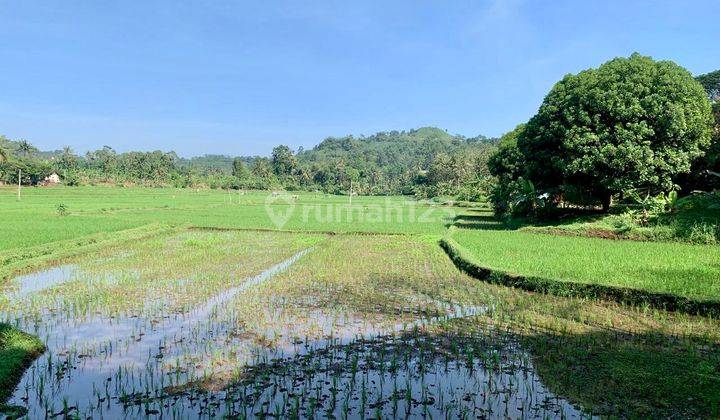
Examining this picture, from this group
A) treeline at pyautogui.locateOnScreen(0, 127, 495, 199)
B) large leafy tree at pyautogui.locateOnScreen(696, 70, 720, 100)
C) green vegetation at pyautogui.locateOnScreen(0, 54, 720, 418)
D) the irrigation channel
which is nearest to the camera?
the irrigation channel

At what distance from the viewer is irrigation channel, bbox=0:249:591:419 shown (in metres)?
5.17

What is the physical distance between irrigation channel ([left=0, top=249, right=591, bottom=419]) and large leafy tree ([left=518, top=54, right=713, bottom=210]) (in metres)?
15.1

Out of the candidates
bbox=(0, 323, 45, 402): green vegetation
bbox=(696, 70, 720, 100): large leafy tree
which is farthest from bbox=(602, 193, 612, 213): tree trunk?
bbox=(696, 70, 720, 100): large leafy tree

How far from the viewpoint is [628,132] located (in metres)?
19.4

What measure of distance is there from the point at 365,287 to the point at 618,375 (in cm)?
645

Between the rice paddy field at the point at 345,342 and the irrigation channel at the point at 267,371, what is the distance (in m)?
0.03

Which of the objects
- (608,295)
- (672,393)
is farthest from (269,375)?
(608,295)

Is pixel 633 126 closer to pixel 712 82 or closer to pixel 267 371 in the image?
pixel 267 371

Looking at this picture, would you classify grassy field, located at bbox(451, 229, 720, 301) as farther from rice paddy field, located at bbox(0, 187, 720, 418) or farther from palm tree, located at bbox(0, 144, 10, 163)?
palm tree, located at bbox(0, 144, 10, 163)

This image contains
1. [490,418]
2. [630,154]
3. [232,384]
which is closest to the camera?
[490,418]

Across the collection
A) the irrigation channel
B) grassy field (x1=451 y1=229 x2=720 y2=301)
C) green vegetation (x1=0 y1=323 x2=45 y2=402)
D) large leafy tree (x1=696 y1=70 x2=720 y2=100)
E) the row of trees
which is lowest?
the irrigation channel

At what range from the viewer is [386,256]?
55.0ft

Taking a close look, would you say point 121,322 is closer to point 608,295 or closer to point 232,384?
point 232,384

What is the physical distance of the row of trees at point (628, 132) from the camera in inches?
765
